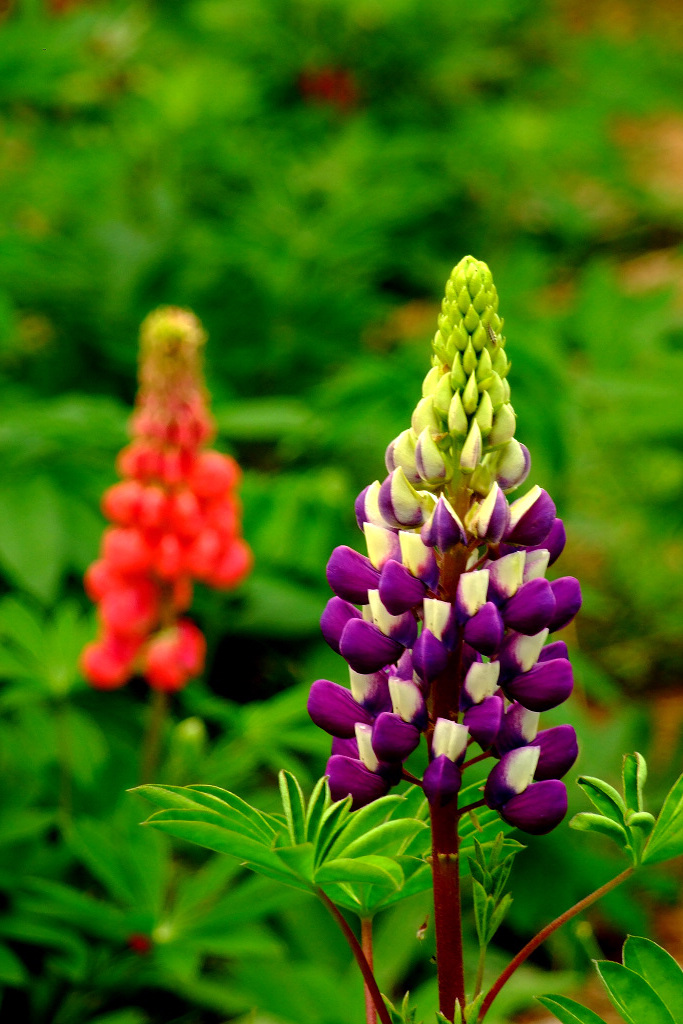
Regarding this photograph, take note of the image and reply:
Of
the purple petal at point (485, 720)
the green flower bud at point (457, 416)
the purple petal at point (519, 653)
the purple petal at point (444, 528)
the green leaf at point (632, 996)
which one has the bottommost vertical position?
the green leaf at point (632, 996)

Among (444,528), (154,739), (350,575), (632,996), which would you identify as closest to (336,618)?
(350,575)

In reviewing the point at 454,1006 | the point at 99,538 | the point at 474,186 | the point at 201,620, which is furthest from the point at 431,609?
the point at 474,186

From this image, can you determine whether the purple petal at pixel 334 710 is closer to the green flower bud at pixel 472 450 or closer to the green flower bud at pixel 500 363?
the green flower bud at pixel 472 450

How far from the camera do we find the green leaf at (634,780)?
0.97 m

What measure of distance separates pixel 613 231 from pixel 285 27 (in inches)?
89.7

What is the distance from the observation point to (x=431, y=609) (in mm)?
982

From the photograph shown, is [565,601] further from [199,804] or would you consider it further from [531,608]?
[199,804]

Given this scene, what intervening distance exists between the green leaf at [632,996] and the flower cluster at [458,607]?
16cm

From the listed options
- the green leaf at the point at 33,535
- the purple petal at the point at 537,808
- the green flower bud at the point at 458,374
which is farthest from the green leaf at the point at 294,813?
the green leaf at the point at 33,535

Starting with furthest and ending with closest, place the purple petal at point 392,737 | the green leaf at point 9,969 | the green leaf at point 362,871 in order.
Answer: the green leaf at point 9,969
the purple petal at point 392,737
the green leaf at point 362,871

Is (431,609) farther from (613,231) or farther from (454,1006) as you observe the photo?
(613,231)

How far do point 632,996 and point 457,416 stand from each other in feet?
2.00

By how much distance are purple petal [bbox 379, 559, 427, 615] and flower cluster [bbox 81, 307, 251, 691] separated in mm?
1187

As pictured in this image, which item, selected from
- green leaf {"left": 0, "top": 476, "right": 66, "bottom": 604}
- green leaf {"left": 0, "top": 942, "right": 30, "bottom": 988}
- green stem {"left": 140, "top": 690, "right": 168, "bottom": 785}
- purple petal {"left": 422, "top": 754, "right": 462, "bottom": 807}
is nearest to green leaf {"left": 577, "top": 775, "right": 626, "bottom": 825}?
purple petal {"left": 422, "top": 754, "right": 462, "bottom": 807}
